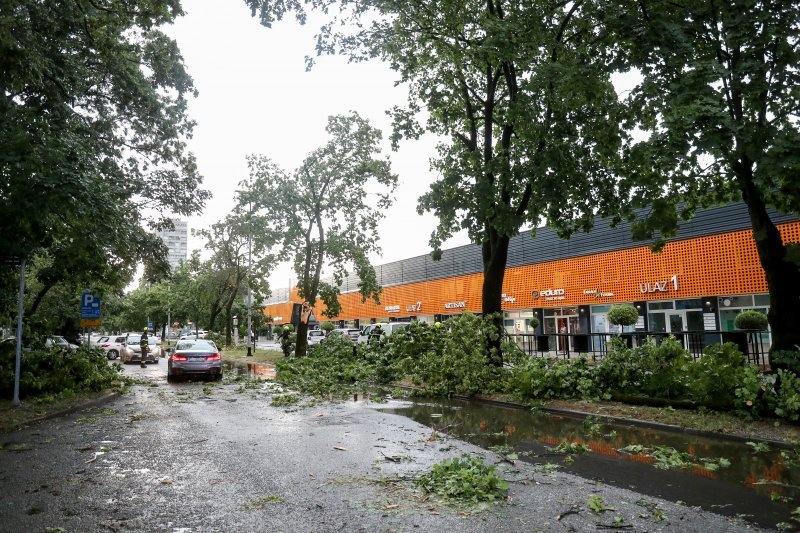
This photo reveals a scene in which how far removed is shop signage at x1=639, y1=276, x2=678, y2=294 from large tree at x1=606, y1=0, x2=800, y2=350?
59.7ft

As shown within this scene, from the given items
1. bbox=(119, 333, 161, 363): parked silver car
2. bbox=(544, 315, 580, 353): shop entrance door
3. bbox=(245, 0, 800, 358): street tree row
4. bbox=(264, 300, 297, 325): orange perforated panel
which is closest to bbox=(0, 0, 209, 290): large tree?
bbox=(245, 0, 800, 358): street tree row

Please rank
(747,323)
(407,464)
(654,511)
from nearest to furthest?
1. (654,511)
2. (407,464)
3. (747,323)

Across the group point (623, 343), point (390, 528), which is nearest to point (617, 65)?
point (623, 343)

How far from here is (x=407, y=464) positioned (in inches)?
276

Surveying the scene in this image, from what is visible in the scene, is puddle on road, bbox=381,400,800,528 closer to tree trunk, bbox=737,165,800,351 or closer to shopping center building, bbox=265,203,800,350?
tree trunk, bbox=737,165,800,351

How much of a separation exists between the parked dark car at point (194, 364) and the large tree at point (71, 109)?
4783 mm

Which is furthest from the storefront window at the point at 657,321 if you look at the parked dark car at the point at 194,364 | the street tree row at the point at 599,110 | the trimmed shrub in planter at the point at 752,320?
the parked dark car at the point at 194,364

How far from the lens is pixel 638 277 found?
29672 mm

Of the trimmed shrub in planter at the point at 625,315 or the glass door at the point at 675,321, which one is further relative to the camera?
the glass door at the point at 675,321

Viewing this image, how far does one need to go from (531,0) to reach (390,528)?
13.0 meters

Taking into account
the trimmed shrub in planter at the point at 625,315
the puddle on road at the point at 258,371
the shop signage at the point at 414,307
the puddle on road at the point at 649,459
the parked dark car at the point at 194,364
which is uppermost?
the shop signage at the point at 414,307

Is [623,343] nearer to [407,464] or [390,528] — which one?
[407,464]

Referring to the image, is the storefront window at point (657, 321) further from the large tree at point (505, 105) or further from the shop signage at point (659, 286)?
the large tree at point (505, 105)

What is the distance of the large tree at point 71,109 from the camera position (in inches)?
384
